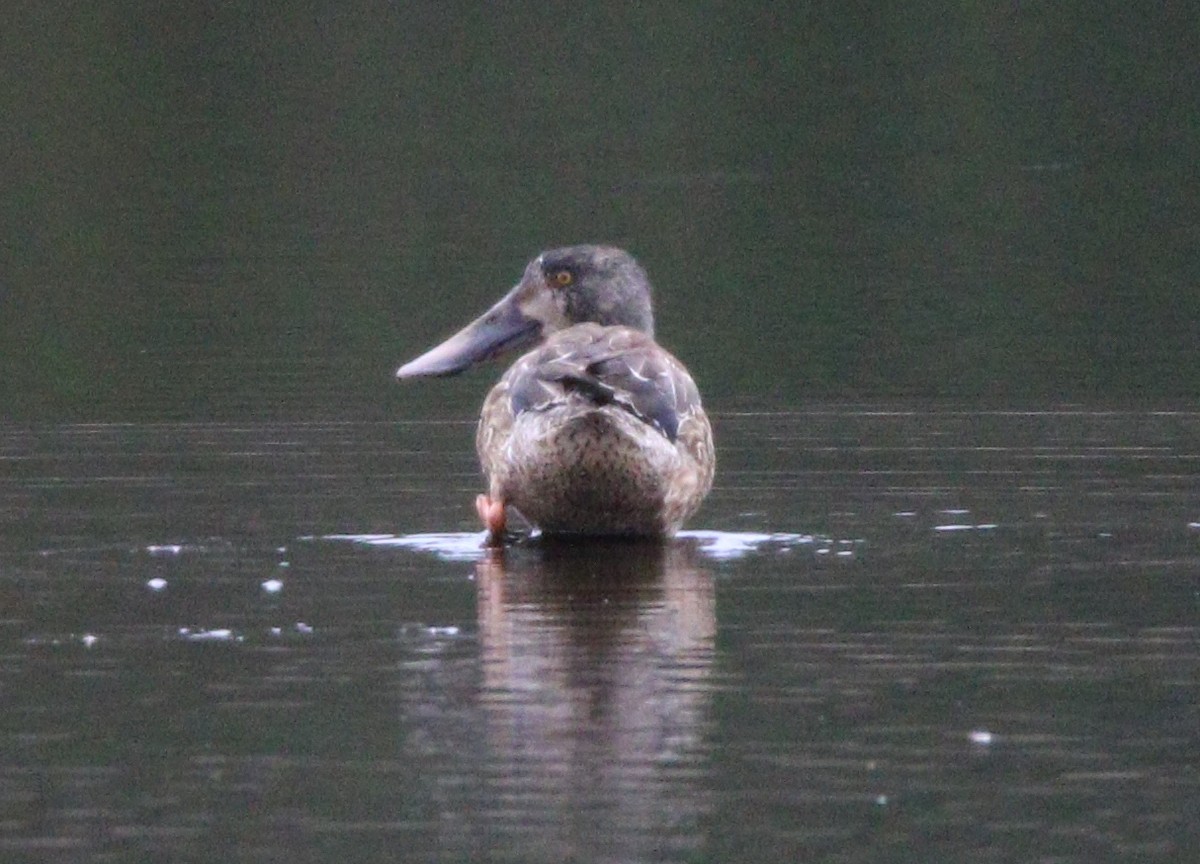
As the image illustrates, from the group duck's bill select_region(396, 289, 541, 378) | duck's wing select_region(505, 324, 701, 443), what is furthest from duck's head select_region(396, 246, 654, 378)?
duck's wing select_region(505, 324, 701, 443)

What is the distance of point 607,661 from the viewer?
8711mm

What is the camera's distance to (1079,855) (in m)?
6.73

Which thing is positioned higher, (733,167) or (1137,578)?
(733,167)

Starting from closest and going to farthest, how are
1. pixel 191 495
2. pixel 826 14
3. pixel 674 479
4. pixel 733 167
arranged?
pixel 674 479 → pixel 191 495 → pixel 733 167 → pixel 826 14

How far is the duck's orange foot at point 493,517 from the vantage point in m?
10.9

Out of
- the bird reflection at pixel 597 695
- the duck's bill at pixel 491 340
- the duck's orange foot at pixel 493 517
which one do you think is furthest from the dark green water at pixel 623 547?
the duck's bill at pixel 491 340

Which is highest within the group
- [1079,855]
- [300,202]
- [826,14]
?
[826,14]

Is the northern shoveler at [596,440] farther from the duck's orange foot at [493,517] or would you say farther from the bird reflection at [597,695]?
the bird reflection at [597,695]

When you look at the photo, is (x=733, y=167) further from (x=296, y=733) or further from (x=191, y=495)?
(x=296, y=733)

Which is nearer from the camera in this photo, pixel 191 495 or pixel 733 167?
pixel 191 495

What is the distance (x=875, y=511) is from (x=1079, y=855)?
15.1 feet

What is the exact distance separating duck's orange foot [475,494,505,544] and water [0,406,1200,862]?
0.10 m

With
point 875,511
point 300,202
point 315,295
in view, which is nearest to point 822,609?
point 875,511

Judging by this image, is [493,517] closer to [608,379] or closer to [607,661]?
[608,379]
